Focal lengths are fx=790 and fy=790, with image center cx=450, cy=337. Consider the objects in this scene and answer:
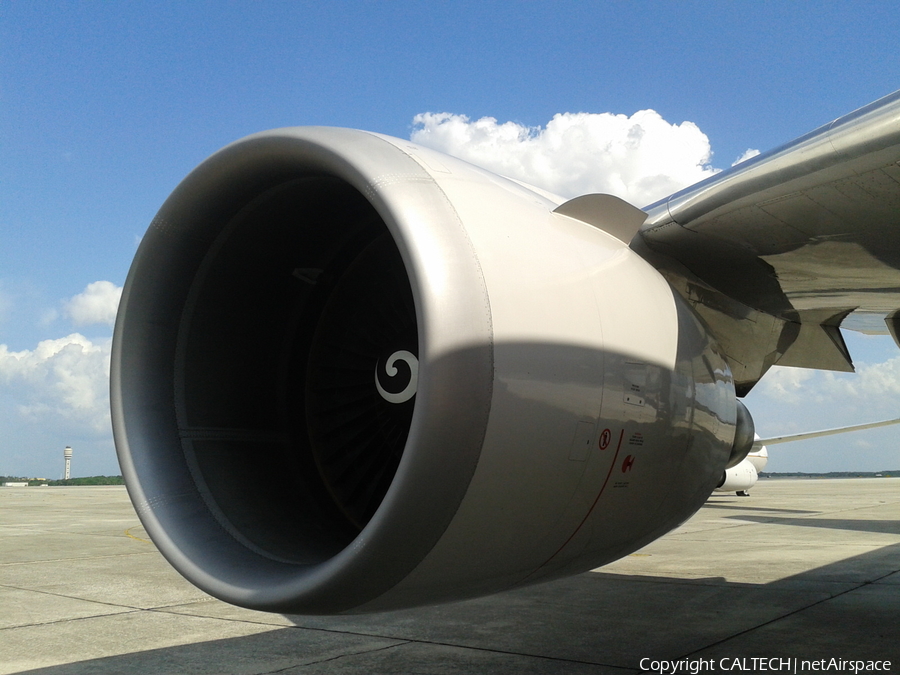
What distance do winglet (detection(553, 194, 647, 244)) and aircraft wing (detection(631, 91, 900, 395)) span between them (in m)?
0.39

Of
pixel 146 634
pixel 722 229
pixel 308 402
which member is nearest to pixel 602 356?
pixel 722 229

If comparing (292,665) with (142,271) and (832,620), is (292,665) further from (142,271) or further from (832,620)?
(832,620)

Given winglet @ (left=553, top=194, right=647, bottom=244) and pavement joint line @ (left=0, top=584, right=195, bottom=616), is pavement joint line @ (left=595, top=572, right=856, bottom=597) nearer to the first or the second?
pavement joint line @ (left=0, top=584, right=195, bottom=616)

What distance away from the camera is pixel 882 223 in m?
3.38

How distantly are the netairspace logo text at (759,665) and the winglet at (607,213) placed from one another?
2.17m

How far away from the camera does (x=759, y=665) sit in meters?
3.97

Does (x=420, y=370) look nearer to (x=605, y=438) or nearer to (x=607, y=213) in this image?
(x=605, y=438)

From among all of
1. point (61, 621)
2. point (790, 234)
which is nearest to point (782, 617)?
point (790, 234)

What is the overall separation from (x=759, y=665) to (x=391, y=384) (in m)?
2.51

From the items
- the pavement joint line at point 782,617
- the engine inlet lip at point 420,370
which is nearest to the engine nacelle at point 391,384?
the engine inlet lip at point 420,370

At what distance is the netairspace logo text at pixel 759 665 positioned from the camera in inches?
153

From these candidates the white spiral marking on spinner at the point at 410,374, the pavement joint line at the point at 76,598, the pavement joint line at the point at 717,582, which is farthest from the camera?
the pavement joint line at the point at 717,582

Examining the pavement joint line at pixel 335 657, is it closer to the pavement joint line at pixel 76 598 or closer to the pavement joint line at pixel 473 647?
the pavement joint line at pixel 473 647

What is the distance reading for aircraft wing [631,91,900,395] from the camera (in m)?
3.00
